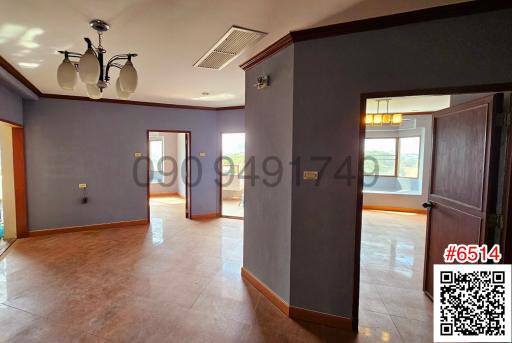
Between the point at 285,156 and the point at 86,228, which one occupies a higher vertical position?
the point at 285,156

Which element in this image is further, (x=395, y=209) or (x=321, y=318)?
(x=395, y=209)

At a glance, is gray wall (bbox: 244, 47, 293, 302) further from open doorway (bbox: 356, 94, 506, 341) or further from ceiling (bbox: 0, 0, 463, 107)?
open doorway (bbox: 356, 94, 506, 341)

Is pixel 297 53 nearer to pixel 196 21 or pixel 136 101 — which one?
pixel 196 21

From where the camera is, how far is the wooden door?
2.26m

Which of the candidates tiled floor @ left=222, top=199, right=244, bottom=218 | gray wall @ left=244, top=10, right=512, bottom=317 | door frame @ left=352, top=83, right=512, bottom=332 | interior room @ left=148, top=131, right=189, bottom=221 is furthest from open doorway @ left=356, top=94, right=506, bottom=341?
interior room @ left=148, top=131, right=189, bottom=221

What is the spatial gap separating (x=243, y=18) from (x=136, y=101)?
13.6 feet

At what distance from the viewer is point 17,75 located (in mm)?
3635

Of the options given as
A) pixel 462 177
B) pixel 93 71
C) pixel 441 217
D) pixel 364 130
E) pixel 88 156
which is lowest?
pixel 441 217

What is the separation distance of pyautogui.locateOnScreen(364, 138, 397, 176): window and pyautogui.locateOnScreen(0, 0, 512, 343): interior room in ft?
13.4

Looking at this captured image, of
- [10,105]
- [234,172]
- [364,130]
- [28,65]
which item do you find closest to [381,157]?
[234,172]

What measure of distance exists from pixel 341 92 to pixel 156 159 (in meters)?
8.61

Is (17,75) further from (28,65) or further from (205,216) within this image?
(205,216)

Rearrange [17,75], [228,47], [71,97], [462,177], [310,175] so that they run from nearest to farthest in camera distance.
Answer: [310,175]
[462,177]
[228,47]
[17,75]
[71,97]

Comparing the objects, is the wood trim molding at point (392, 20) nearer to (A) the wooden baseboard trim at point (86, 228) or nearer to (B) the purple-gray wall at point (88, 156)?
(B) the purple-gray wall at point (88, 156)
